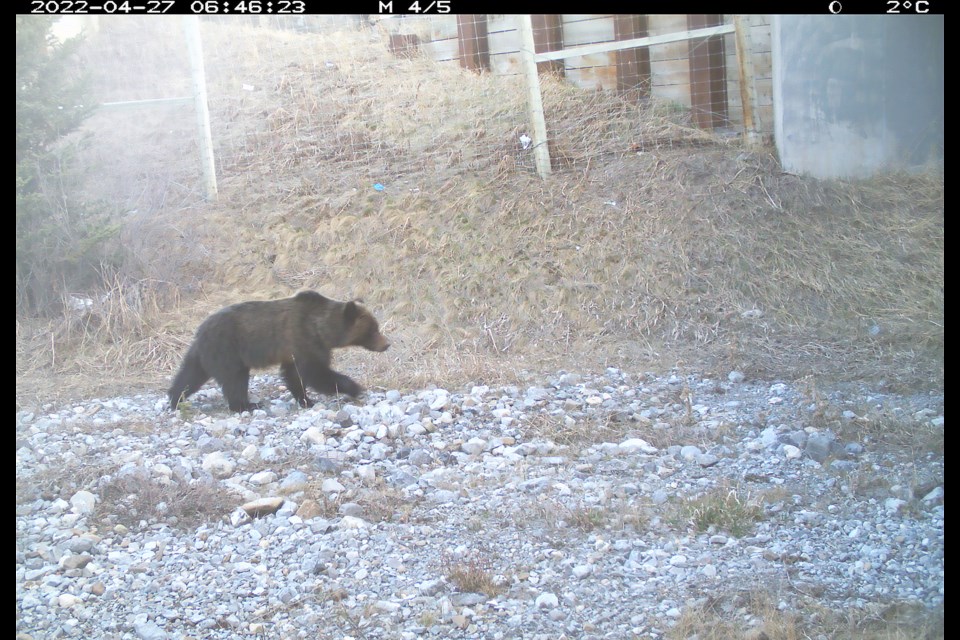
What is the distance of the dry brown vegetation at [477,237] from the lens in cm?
594

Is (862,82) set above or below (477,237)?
above

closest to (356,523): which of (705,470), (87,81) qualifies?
(705,470)

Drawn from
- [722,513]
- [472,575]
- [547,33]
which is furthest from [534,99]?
[472,575]

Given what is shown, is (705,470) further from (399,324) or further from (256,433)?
(399,324)

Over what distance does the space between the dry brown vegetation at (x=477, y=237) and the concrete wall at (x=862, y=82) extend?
1910mm

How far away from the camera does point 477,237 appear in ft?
24.7

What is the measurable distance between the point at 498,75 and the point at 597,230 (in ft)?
9.13

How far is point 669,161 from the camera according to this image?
744cm

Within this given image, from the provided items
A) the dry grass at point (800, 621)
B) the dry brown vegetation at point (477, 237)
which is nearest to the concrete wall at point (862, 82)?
the dry grass at point (800, 621)

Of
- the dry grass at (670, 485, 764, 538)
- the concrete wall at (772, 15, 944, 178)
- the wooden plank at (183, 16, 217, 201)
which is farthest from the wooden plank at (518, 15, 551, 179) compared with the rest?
the dry grass at (670, 485, 764, 538)
